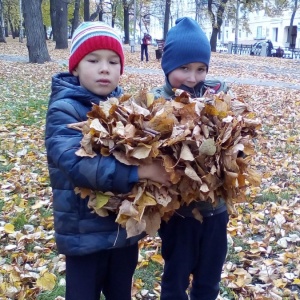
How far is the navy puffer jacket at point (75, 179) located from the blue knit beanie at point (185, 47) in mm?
521

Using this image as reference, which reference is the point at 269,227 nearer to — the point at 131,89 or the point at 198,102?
the point at 198,102

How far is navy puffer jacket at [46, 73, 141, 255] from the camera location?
1789 millimetres

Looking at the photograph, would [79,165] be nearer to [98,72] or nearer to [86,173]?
[86,173]

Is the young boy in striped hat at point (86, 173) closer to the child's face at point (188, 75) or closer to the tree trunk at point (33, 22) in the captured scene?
the child's face at point (188, 75)

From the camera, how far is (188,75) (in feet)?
7.69

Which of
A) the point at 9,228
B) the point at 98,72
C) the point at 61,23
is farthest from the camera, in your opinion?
the point at 61,23

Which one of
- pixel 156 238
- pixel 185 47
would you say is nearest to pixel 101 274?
pixel 185 47

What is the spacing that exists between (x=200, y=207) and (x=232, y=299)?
104 centimetres

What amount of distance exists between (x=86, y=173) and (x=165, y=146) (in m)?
0.33

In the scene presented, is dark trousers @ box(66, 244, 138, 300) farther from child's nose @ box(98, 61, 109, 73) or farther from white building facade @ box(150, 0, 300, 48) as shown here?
white building facade @ box(150, 0, 300, 48)

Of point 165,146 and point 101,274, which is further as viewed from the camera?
point 101,274

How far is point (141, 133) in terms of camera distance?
1.73 m

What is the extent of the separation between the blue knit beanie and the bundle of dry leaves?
50cm

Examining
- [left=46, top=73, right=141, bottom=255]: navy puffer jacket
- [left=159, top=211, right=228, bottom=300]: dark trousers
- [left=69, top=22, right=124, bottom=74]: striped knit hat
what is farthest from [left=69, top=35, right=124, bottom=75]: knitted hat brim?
[left=159, top=211, right=228, bottom=300]: dark trousers
